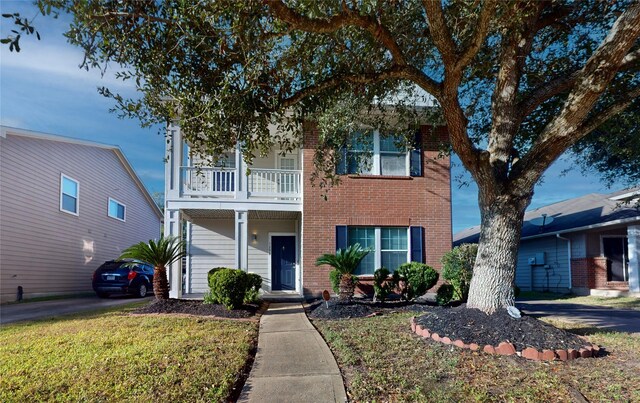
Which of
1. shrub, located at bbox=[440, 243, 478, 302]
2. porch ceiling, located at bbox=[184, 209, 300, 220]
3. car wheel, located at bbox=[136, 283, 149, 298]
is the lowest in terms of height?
car wheel, located at bbox=[136, 283, 149, 298]

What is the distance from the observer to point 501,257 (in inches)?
250

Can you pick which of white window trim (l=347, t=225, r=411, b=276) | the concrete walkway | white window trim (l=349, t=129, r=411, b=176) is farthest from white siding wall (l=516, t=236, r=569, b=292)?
the concrete walkway

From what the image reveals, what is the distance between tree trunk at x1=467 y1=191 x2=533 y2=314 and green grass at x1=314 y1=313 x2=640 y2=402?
1108 millimetres

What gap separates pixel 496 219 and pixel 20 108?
13.6 meters

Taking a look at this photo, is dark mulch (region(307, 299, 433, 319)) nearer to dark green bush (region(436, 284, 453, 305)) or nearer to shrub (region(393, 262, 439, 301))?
shrub (region(393, 262, 439, 301))

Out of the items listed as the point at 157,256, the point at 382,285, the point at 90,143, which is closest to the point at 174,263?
the point at 157,256

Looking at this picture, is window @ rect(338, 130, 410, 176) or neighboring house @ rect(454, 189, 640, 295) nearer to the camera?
window @ rect(338, 130, 410, 176)

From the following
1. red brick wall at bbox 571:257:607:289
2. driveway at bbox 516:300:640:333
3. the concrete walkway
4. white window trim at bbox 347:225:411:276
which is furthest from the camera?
red brick wall at bbox 571:257:607:289

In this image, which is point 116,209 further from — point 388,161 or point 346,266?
point 346,266

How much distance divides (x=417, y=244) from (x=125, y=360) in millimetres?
9029

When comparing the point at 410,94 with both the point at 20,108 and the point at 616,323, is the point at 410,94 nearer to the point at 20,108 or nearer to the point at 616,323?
the point at 616,323

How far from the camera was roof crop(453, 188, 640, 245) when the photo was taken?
15.8 m

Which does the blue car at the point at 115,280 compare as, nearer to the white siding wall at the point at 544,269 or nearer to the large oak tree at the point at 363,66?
the large oak tree at the point at 363,66

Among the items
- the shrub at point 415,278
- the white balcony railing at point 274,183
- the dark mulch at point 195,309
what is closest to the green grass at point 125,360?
the dark mulch at point 195,309
